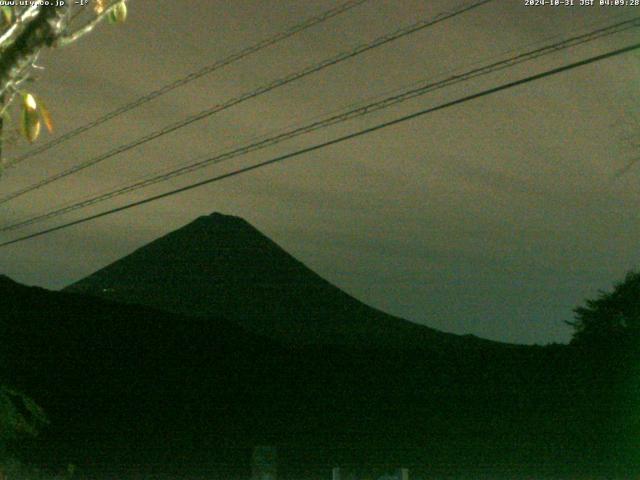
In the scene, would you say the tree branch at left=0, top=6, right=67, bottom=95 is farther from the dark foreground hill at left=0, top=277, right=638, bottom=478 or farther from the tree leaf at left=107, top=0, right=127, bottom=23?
the dark foreground hill at left=0, top=277, right=638, bottom=478

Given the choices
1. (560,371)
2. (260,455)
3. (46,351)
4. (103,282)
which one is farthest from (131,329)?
(103,282)

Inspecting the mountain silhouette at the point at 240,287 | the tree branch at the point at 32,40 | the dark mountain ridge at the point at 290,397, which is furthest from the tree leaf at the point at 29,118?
the mountain silhouette at the point at 240,287

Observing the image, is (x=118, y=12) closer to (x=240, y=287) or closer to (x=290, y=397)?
(x=290, y=397)

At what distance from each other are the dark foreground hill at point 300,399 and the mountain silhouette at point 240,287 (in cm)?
2498

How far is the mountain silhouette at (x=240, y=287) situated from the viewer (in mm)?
52188

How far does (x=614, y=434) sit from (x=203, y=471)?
8.56 metres

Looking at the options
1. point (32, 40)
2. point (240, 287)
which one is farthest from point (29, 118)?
point (240, 287)

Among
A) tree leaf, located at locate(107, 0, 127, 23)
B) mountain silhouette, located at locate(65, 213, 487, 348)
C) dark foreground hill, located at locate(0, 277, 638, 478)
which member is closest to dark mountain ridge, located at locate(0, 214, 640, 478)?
dark foreground hill, located at locate(0, 277, 638, 478)

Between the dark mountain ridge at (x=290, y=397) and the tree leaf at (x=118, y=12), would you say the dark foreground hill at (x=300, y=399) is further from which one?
the tree leaf at (x=118, y=12)

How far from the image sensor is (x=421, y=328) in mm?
50031

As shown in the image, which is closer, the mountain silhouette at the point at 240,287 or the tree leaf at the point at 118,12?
the tree leaf at the point at 118,12

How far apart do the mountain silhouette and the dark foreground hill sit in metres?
25.0

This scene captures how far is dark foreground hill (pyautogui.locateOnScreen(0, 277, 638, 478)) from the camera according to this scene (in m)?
16.7

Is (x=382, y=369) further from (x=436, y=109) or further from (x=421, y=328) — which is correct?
(x=421, y=328)
